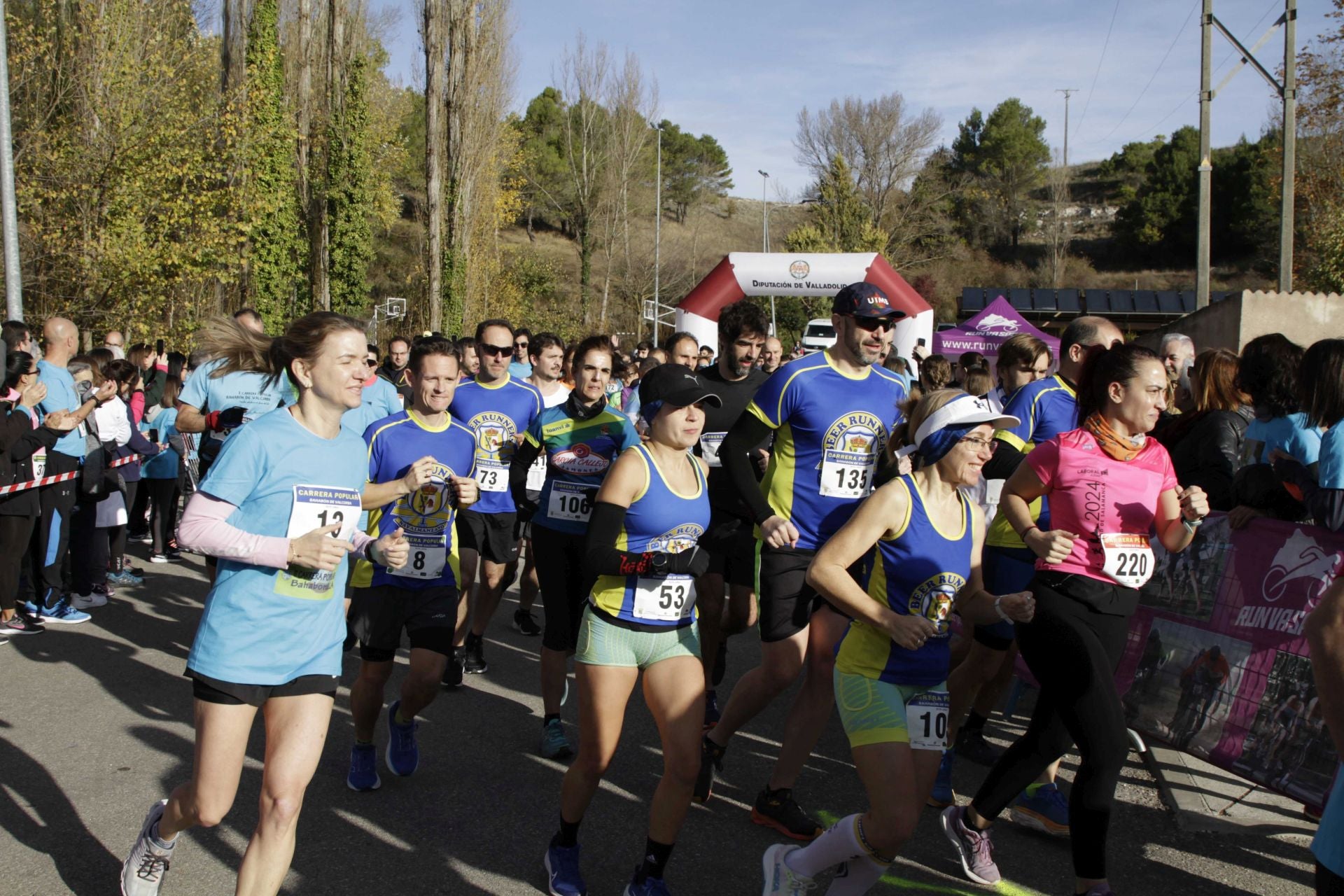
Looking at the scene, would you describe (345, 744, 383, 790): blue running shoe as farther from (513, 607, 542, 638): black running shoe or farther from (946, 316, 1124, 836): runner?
(513, 607, 542, 638): black running shoe

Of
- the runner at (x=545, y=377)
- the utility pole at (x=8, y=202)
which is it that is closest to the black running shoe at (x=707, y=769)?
the runner at (x=545, y=377)

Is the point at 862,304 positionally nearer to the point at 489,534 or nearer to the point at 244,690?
the point at 244,690

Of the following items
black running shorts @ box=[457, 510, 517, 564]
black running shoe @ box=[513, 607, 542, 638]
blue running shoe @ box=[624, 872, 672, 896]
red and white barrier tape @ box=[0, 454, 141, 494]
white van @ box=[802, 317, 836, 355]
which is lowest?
black running shoe @ box=[513, 607, 542, 638]

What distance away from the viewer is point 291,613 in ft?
11.1

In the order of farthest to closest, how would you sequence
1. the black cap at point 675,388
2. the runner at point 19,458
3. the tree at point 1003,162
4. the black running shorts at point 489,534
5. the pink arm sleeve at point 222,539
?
1. the tree at point 1003,162
2. the runner at point 19,458
3. the black running shorts at point 489,534
4. the black cap at point 675,388
5. the pink arm sleeve at point 222,539

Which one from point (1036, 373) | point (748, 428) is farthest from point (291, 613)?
point (1036, 373)

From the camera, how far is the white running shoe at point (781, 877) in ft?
11.4

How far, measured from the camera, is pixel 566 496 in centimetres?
557

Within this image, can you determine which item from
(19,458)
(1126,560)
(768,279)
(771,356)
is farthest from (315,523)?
(768,279)

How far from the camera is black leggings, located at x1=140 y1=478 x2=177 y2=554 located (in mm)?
10953

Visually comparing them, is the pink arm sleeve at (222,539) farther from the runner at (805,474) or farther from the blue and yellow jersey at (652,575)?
the runner at (805,474)

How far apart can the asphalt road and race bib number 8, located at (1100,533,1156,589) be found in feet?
4.23

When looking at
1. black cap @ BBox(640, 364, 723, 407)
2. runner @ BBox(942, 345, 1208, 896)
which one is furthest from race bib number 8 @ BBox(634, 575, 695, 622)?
runner @ BBox(942, 345, 1208, 896)

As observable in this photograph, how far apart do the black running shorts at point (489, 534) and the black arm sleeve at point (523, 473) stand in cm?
63
